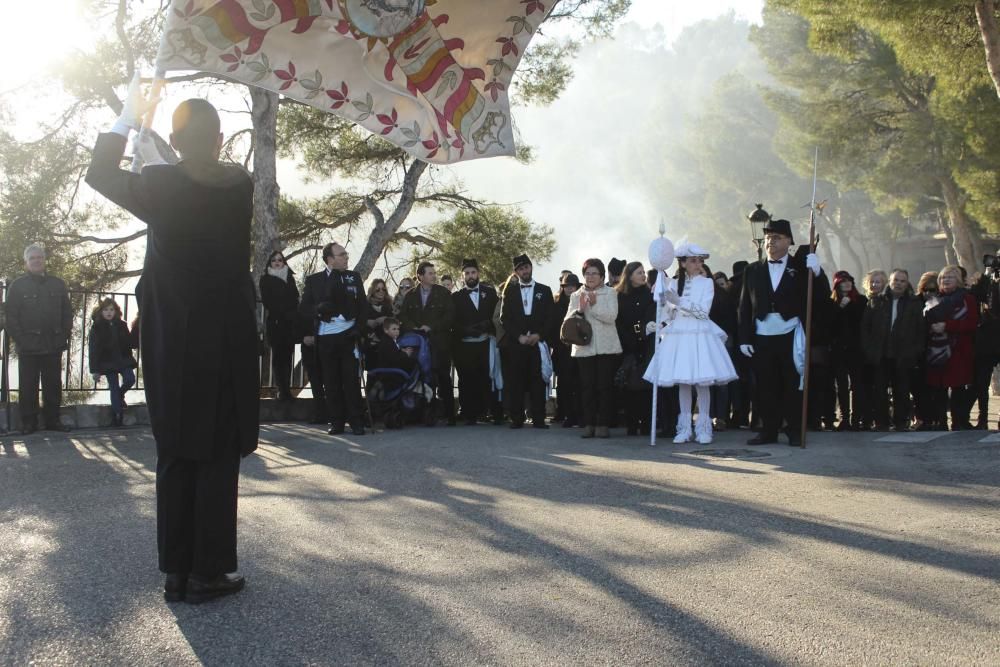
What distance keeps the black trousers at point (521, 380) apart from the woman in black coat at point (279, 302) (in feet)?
8.41

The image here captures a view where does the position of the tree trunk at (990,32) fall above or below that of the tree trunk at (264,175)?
above

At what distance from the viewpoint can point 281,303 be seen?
12.3 meters

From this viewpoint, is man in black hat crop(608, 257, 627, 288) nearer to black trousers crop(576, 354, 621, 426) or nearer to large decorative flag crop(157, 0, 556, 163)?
black trousers crop(576, 354, 621, 426)

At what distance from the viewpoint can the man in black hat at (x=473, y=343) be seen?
12.9m

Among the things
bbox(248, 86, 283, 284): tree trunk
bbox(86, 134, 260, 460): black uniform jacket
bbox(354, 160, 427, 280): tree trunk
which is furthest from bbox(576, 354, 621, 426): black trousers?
bbox(86, 134, 260, 460): black uniform jacket

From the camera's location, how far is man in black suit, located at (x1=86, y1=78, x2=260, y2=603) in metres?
4.10

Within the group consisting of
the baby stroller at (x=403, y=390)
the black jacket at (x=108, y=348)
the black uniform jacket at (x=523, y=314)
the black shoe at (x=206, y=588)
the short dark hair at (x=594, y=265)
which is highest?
the short dark hair at (x=594, y=265)

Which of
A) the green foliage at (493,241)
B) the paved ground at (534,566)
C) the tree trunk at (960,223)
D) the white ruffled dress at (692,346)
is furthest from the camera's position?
the tree trunk at (960,223)

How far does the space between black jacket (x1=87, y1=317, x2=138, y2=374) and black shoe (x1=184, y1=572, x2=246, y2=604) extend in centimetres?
791

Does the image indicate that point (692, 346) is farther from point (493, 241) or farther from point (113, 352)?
point (493, 241)

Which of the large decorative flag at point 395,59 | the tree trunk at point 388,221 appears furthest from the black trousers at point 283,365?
the large decorative flag at point 395,59

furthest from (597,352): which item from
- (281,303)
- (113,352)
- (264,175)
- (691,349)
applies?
(264,175)

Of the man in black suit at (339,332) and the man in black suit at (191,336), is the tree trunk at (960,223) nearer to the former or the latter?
the man in black suit at (339,332)

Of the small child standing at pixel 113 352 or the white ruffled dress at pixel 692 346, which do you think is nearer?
the white ruffled dress at pixel 692 346
